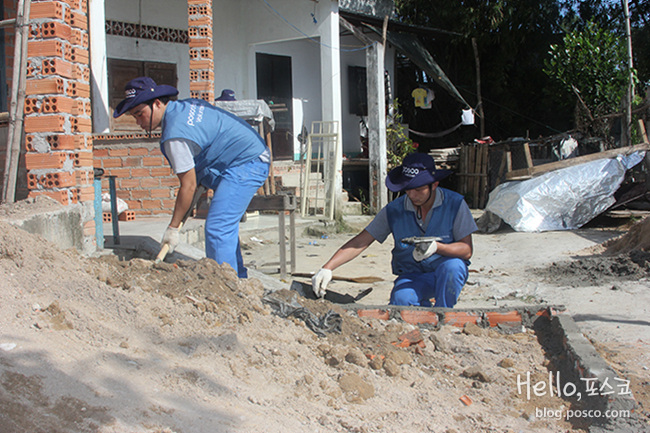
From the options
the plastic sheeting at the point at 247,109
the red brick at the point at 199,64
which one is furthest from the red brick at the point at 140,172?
the red brick at the point at 199,64

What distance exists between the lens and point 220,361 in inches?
88.0

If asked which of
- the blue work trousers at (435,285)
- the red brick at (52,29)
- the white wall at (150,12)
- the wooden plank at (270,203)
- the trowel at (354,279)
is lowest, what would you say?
the trowel at (354,279)

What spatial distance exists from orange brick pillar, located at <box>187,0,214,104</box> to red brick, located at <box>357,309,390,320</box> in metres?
4.99

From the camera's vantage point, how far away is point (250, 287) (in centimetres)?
304

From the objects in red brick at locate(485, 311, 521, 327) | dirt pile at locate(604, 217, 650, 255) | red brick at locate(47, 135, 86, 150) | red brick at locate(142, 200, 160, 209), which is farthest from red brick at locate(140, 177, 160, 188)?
dirt pile at locate(604, 217, 650, 255)

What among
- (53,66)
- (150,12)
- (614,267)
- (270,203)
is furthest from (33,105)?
(150,12)

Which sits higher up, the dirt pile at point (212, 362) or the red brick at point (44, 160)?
the red brick at point (44, 160)

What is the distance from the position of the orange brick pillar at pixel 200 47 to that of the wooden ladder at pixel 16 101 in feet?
11.4

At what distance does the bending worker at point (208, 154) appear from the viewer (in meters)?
3.36

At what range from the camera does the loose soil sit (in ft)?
5.80

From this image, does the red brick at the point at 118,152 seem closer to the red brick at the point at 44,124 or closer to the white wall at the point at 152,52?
the white wall at the point at 152,52

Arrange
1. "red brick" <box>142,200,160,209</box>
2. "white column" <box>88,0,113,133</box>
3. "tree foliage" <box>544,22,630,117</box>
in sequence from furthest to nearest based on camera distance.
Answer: "tree foliage" <box>544,22,630,117</box> < "red brick" <box>142,200,160,209</box> < "white column" <box>88,0,113,133</box>

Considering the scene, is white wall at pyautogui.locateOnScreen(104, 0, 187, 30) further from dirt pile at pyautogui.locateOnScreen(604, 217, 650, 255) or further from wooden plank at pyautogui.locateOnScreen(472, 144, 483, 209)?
dirt pile at pyautogui.locateOnScreen(604, 217, 650, 255)

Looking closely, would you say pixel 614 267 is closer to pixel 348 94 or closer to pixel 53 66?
pixel 53 66
